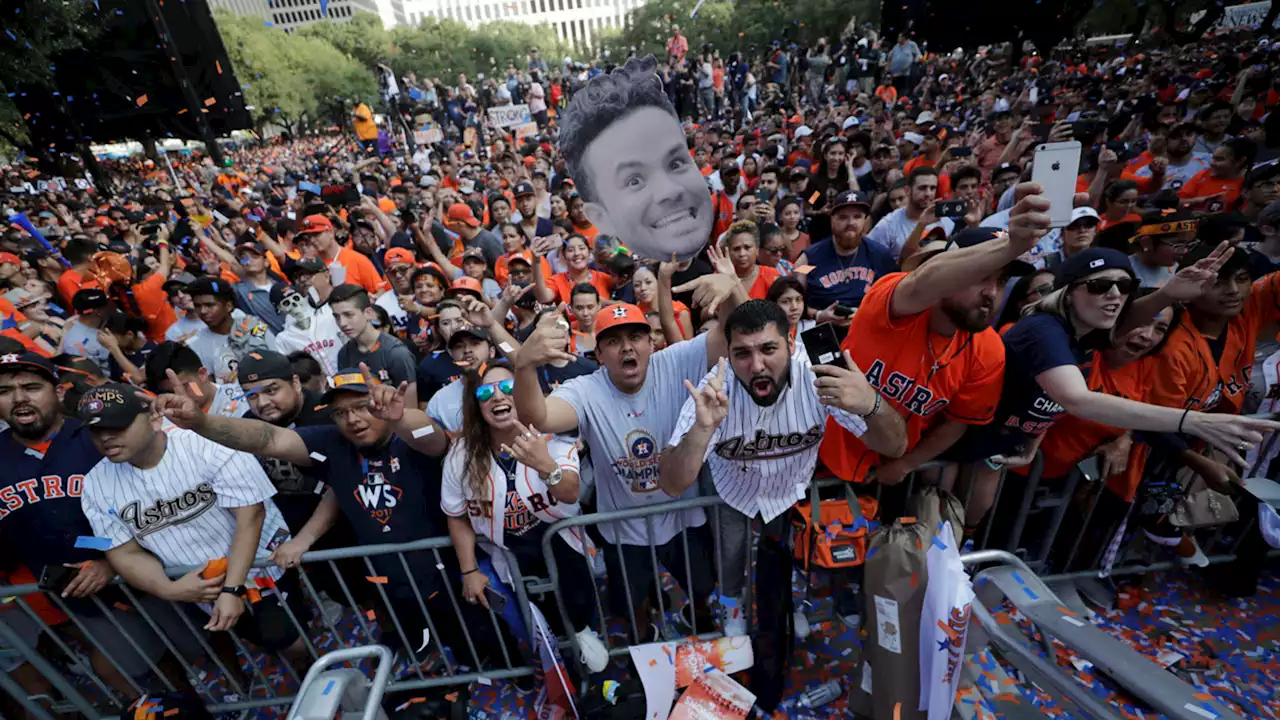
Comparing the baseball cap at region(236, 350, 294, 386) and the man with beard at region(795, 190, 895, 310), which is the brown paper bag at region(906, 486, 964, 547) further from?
the baseball cap at region(236, 350, 294, 386)

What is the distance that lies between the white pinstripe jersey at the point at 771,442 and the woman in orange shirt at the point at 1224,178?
6053 mm

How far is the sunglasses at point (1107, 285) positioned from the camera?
2567 millimetres

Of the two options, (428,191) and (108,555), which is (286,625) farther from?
(428,191)

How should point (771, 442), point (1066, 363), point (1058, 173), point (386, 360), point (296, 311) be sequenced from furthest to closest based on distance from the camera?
point (296, 311), point (386, 360), point (771, 442), point (1066, 363), point (1058, 173)

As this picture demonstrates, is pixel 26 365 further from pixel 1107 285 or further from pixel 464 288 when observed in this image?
pixel 1107 285

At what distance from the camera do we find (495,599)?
3012 mm

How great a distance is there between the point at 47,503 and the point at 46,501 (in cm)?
1

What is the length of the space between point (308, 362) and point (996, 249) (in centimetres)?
439

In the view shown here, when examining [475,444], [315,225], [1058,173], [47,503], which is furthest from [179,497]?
[315,225]

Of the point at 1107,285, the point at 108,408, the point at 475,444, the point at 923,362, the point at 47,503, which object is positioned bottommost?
the point at 47,503

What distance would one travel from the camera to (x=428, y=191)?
12.0 m

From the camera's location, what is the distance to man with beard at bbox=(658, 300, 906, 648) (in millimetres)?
2277

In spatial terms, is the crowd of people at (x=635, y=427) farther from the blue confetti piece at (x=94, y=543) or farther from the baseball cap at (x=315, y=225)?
the baseball cap at (x=315, y=225)

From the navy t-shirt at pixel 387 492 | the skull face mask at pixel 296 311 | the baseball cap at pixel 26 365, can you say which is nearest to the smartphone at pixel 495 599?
the navy t-shirt at pixel 387 492
